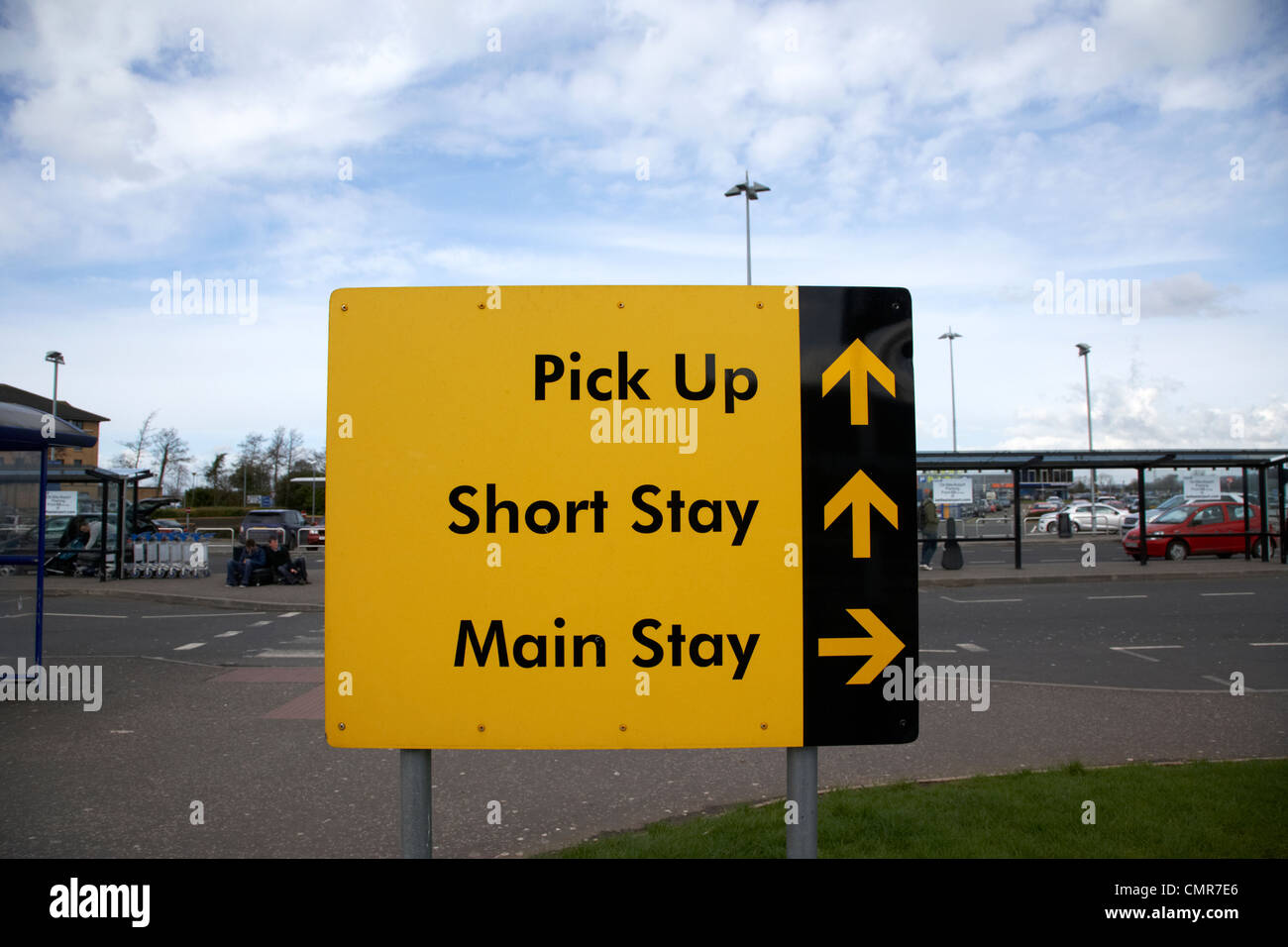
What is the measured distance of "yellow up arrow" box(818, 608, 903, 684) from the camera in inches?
72.2

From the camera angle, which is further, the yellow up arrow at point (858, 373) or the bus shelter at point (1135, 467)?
the bus shelter at point (1135, 467)

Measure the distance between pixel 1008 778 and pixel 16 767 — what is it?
6187 mm

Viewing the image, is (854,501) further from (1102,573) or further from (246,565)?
(1102,573)

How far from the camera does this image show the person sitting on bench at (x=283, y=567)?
1869cm

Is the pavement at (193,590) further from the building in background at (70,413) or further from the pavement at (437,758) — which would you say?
the building in background at (70,413)

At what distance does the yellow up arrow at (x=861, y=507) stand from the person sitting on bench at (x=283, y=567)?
734 inches

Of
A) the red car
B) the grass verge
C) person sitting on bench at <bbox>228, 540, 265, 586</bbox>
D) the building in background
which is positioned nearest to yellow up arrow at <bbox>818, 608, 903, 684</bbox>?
the grass verge

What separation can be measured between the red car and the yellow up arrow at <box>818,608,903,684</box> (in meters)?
24.1

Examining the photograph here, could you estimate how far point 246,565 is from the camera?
18.5m

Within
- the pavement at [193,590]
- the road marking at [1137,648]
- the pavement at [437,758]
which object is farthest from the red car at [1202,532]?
the pavement at [193,590]


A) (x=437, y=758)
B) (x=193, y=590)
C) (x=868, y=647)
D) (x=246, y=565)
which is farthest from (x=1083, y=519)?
(x=868, y=647)

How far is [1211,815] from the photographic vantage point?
4.17m

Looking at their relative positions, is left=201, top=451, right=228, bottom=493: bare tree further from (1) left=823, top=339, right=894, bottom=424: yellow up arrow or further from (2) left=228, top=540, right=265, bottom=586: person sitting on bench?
(1) left=823, top=339, right=894, bottom=424: yellow up arrow
